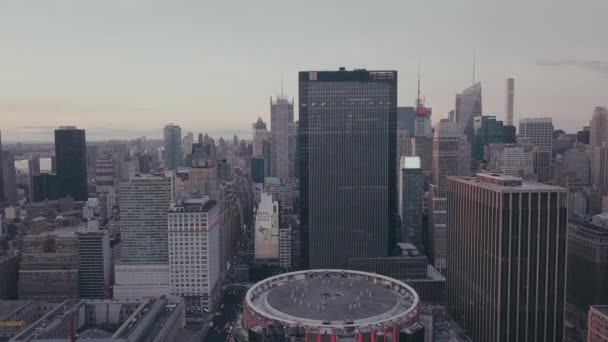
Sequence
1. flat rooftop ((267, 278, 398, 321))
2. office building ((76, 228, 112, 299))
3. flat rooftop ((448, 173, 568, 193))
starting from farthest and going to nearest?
office building ((76, 228, 112, 299)) → flat rooftop ((448, 173, 568, 193)) → flat rooftop ((267, 278, 398, 321))

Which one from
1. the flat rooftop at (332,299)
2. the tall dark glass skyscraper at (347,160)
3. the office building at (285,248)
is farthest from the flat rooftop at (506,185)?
the office building at (285,248)

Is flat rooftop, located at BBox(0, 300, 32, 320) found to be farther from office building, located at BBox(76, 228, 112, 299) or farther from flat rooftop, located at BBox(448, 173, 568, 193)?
flat rooftop, located at BBox(448, 173, 568, 193)

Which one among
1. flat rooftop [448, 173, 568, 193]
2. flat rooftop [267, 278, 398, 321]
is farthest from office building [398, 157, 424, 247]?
flat rooftop [267, 278, 398, 321]

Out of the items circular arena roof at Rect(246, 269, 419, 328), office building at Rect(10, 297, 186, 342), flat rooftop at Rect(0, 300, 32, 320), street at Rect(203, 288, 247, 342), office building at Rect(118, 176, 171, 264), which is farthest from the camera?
office building at Rect(118, 176, 171, 264)

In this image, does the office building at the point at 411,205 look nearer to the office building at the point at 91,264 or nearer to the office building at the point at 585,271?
the office building at the point at 585,271

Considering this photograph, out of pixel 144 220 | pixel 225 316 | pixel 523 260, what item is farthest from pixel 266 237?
pixel 523 260

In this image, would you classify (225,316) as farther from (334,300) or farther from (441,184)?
(441,184)

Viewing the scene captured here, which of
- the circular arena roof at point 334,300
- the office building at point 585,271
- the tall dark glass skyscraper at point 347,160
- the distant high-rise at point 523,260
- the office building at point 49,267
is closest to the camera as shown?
the circular arena roof at point 334,300
